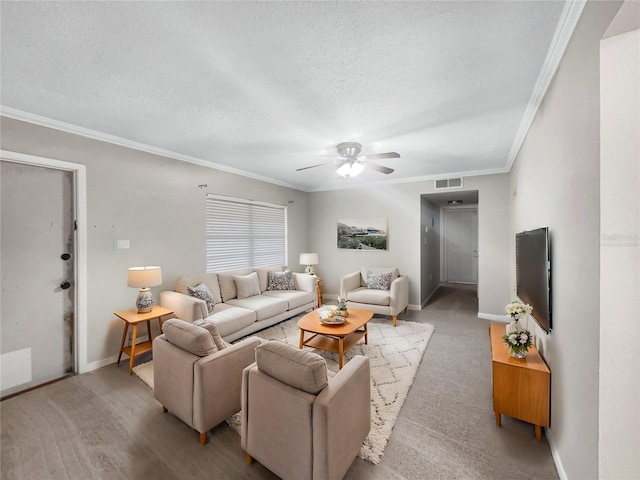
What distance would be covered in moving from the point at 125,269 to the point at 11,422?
1526 millimetres

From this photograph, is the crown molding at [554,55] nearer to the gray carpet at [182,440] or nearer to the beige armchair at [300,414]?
the beige armchair at [300,414]

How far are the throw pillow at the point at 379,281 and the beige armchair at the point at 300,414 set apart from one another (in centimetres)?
319

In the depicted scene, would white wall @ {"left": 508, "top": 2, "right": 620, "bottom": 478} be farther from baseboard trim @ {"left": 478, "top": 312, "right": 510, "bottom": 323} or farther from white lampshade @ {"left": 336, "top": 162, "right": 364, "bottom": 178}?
baseboard trim @ {"left": 478, "top": 312, "right": 510, "bottom": 323}

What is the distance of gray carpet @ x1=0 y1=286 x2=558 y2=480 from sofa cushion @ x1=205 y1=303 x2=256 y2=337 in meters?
0.87

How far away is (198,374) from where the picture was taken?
1.77m

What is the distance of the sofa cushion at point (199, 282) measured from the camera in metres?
3.55

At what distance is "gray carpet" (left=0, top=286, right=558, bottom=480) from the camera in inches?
64.0

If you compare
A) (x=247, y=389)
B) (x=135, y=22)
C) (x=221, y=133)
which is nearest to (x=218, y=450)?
(x=247, y=389)

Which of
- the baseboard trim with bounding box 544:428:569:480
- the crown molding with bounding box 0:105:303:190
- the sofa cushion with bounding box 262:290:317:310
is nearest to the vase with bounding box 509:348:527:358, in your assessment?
the baseboard trim with bounding box 544:428:569:480

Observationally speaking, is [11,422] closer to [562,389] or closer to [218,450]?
[218,450]

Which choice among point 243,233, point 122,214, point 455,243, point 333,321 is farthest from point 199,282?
point 455,243

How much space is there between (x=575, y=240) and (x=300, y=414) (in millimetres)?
1733

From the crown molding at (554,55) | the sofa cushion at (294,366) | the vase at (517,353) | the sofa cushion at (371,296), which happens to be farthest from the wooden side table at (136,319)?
the crown molding at (554,55)

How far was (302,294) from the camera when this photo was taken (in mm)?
4570
